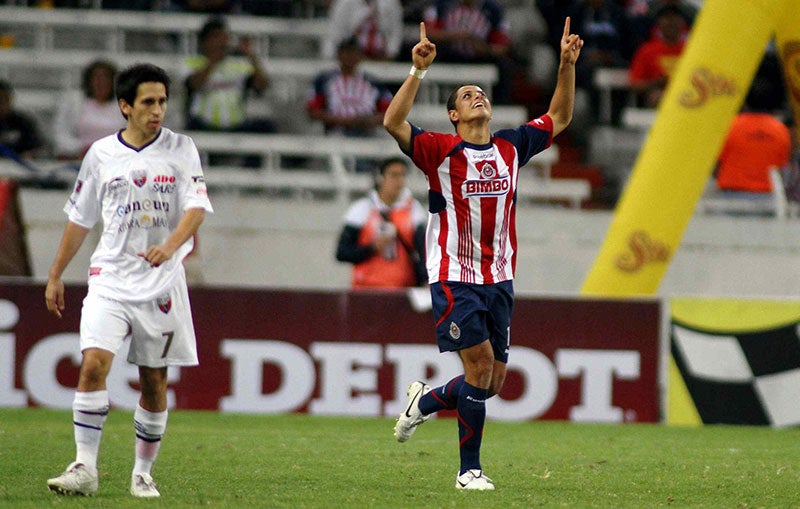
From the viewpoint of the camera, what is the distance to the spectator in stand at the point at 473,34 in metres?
16.0

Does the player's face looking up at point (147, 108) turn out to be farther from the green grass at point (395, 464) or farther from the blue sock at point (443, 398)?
the blue sock at point (443, 398)

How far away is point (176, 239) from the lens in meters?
6.60

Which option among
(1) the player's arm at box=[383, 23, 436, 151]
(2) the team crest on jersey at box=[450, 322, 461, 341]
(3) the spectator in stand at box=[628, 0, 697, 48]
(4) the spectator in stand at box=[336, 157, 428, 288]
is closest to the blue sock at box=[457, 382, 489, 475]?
(2) the team crest on jersey at box=[450, 322, 461, 341]

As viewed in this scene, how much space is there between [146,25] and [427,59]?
380 inches

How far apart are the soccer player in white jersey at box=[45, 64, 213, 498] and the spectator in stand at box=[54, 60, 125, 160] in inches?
286

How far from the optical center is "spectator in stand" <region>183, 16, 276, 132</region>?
47.2 ft

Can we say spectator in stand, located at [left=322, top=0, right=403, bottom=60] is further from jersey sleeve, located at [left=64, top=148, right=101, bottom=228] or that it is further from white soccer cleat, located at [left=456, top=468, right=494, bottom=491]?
white soccer cleat, located at [left=456, top=468, right=494, bottom=491]

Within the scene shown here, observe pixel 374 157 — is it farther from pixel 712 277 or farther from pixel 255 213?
pixel 712 277

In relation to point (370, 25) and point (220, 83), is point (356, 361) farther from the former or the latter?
point (370, 25)

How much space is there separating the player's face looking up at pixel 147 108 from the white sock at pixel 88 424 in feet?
4.21

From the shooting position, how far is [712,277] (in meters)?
14.6

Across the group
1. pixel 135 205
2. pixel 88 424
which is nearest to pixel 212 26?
pixel 135 205

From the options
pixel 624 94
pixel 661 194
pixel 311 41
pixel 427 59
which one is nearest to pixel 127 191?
pixel 427 59

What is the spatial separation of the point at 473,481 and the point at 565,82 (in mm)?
2183
